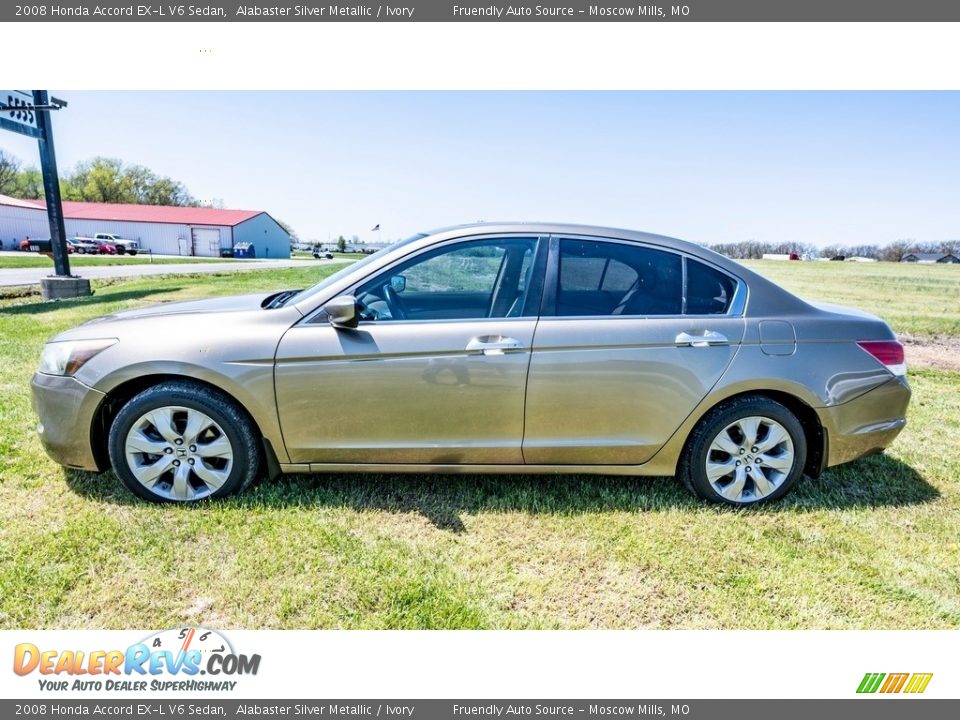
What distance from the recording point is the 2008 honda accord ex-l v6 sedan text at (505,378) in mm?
2744

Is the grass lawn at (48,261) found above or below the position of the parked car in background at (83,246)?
below

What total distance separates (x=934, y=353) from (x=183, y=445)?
9.83 metres

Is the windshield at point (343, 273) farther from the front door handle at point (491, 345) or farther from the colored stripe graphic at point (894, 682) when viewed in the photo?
the colored stripe graphic at point (894, 682)

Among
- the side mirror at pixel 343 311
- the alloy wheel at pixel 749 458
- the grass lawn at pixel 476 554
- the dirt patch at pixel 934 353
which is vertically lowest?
the grass lawn at pixel 476 554

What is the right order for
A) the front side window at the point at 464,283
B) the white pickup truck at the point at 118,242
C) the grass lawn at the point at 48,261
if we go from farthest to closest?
the white pickup truck at the point at 118,242 → the grass lawn at the point at 48,261 → the front side window at the point at 464,283

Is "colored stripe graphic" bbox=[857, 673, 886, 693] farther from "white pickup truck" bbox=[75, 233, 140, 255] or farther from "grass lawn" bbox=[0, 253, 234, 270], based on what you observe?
"white pickup truck" bbox=[75, 233, 140, 255]

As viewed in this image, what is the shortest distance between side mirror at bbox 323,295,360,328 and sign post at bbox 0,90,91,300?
12631mm

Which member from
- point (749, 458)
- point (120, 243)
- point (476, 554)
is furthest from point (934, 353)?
point (120, 243)

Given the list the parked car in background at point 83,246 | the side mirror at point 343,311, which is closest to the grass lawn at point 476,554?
the side mirror at point 343,311

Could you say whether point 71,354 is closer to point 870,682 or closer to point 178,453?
point 178,453

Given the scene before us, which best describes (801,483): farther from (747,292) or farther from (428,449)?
(428,449)

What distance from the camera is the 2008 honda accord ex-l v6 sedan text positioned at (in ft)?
9.00

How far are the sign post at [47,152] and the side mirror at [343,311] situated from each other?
12.6 metres

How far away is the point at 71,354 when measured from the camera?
283cm
